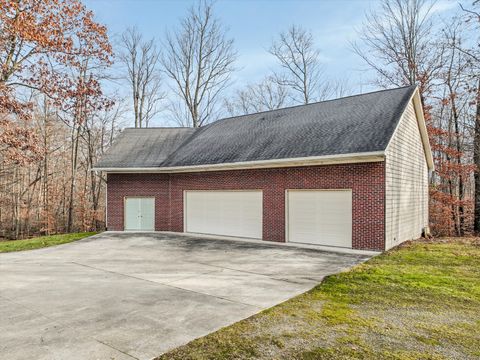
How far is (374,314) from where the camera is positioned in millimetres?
4812

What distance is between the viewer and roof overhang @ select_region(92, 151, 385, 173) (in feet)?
31.2

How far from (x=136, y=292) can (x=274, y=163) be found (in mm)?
6728

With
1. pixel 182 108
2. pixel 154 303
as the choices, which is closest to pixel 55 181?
pixel 182 108

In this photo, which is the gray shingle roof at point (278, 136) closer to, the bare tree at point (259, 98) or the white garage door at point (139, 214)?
the white garage door at point (139, 214)

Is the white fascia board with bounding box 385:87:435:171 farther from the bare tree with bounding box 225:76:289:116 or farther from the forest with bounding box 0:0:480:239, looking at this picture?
the bare tree with bounding box 225:76:289:116

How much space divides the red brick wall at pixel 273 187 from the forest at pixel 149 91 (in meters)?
4.18

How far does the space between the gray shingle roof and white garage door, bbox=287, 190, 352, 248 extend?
4.74 ft

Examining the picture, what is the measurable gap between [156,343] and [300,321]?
6.49 ft

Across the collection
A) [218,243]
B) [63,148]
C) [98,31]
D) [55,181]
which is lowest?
[218,243]

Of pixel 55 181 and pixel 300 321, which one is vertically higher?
pixel 55 181

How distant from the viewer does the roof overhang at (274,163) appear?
375 inches

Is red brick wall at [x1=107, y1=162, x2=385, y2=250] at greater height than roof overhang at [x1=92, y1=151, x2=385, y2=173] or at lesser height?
lesser

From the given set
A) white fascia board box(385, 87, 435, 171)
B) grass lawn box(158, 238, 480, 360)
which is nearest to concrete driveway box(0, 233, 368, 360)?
grass lawn box(158, 238, 480, 360)

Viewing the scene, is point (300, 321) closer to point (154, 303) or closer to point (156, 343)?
point (156, 343)
